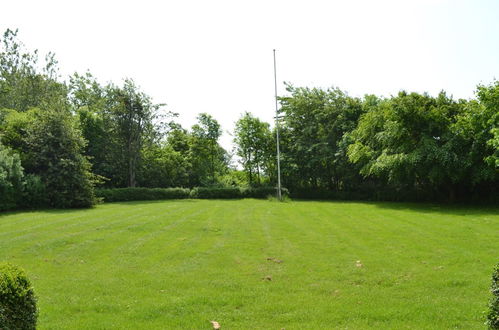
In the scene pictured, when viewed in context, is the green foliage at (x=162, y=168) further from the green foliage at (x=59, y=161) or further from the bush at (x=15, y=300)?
the bush at (x=15, y=300)

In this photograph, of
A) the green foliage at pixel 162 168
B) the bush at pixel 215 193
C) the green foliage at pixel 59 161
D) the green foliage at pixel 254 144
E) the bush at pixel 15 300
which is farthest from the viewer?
the green foliage at pixel 254 144

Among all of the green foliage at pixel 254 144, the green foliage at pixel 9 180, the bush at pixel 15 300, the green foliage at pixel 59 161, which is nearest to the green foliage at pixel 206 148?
the green foliage at pixel 254 144

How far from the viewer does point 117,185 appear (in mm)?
34125

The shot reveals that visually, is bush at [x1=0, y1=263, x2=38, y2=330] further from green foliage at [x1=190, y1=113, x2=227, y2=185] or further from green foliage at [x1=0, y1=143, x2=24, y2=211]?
green foliage at [x1=190, y1=113, x2=227, y2=185]

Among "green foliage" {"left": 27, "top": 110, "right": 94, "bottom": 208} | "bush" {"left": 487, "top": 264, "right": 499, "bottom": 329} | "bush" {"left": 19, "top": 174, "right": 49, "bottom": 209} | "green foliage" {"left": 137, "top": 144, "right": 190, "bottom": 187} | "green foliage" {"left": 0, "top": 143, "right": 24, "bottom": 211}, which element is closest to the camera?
"bush" {"left": 487, "top": 264, "right": 499, "bottom": 329}

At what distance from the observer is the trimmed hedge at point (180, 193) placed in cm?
2839

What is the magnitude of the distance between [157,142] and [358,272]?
1260 inches

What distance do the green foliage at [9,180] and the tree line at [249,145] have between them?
2.5 inches

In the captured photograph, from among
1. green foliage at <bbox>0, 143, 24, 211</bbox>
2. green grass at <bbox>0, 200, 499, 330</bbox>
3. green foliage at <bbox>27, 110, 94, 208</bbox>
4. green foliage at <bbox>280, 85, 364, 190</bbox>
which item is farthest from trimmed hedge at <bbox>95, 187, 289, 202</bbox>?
green grass at <bbox>0, 200, 499, 330</bbox>

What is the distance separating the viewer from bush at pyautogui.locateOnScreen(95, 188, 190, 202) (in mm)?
27828

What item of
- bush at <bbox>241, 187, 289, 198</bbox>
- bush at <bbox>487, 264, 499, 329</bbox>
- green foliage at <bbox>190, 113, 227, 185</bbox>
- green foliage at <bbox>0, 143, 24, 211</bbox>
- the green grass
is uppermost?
green foliage at <bbox>190, 113, 227, 185</bbox>

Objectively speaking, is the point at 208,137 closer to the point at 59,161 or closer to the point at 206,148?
the point at 206,148

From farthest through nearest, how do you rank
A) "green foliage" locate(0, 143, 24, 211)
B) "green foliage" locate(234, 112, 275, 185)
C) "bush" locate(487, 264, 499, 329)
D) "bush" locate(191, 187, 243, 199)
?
"green foliage" locate(234, 112, 275, 185)
"bush" locate(191, 187, 243, 199)
"green foliage" locate(0, 143, 24, 211)
"bush" locate(487, 264, 499, 329)

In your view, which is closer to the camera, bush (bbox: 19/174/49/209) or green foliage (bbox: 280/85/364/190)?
bush (bbox: 19/174/49/209)
